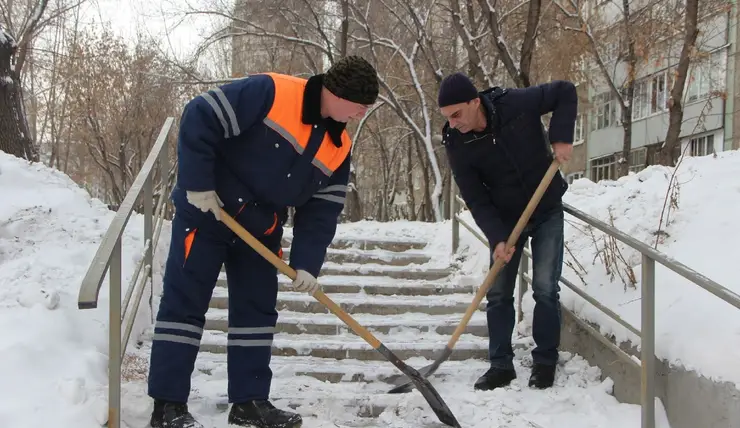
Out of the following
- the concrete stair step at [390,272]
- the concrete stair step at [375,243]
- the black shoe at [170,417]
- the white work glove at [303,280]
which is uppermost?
the white work glove at [303,280]

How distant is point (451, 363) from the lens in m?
3.74

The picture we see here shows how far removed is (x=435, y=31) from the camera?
15.5 meters

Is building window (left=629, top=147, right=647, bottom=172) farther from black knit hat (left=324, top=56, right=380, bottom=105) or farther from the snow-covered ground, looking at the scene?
black knit hat (left=324, top=56, right=380, bottom=105)

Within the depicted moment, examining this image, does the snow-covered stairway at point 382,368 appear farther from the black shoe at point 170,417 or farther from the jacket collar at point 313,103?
the jacket collar at point 313,103

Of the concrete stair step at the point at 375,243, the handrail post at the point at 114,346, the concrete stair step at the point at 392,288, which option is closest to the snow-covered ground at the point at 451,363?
the handrail post at the point at 114,346

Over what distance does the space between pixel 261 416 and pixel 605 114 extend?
920 inches

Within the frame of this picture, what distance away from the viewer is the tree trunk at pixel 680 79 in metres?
6.93

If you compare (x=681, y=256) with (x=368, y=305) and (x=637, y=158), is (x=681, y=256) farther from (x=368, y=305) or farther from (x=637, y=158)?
(x=637, y=158)

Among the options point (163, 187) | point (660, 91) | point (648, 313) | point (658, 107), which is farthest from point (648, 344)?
point (660, 91)

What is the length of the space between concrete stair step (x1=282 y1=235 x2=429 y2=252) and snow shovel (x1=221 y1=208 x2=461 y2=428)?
298 cm

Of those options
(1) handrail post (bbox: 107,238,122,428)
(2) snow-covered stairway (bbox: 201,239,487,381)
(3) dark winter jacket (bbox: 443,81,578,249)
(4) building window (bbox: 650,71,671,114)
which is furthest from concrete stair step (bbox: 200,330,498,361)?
(4) building window (bbox: 650,71,671,114)

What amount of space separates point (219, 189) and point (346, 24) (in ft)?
35.0

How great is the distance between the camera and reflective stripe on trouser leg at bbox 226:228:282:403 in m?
2.66

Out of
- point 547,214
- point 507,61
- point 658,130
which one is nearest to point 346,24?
point 507,61
